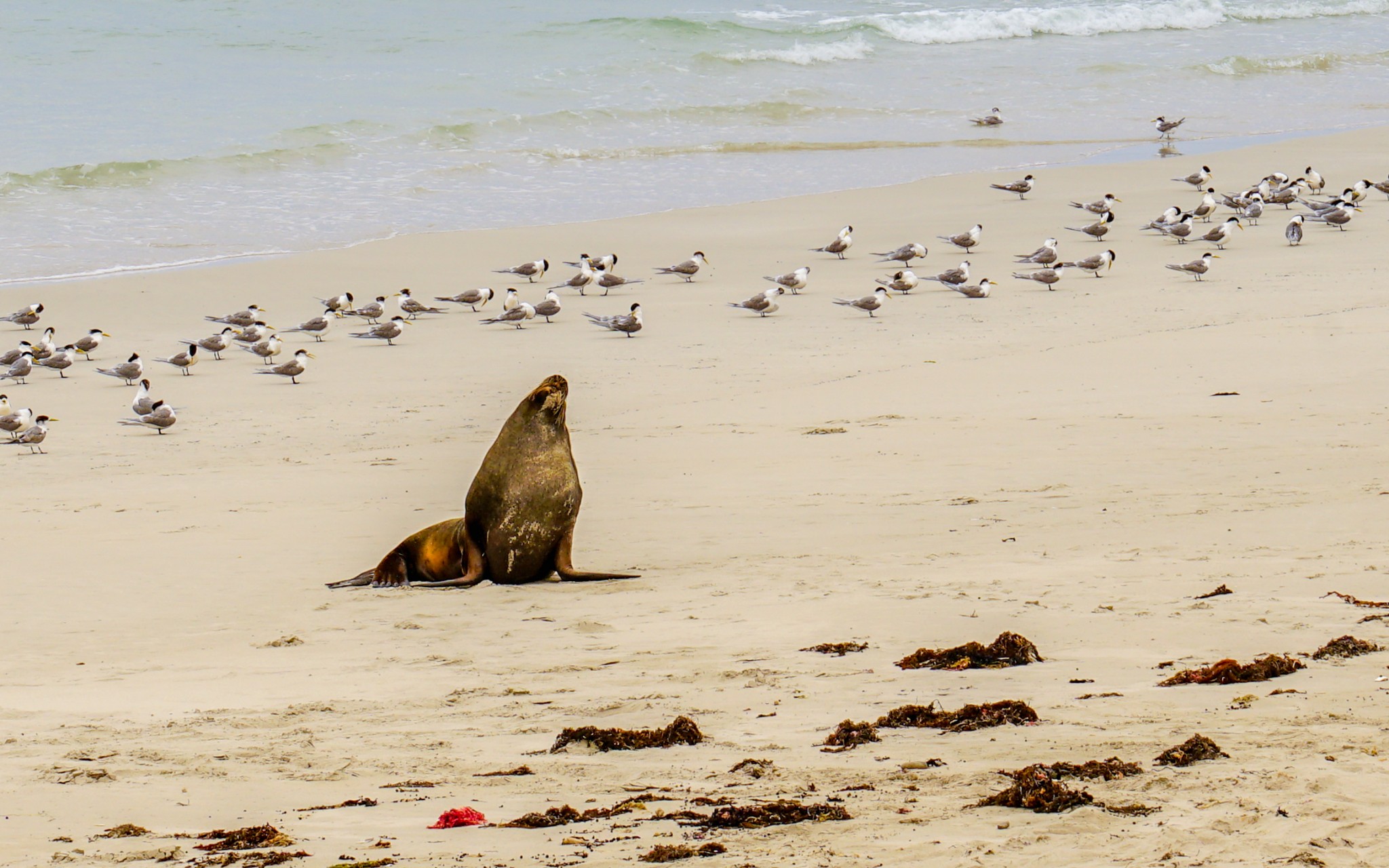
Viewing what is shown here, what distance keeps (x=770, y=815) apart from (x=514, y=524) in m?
4.20

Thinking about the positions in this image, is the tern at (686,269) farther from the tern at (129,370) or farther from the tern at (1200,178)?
the tern at (1200,178)

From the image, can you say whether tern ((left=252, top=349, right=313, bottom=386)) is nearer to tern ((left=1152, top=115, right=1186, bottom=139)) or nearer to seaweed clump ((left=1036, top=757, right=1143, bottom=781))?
seaweed clump ((left=1036, top=757, right=1143, bottom=781))

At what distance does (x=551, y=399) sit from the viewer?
851 centimetres

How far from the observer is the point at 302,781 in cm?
500

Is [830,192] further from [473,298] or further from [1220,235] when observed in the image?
[473,298]

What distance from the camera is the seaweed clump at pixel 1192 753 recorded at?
451 centimetres

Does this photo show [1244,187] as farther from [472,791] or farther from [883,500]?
[472,791]

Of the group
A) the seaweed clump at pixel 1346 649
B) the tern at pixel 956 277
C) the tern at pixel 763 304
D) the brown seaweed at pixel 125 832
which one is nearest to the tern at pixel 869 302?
the tern at pixel 763 304

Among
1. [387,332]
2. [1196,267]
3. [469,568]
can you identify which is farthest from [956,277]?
[469,568]

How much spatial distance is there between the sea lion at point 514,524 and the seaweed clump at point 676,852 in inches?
162

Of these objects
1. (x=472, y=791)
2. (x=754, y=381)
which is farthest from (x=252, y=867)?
(x=754, y=381)

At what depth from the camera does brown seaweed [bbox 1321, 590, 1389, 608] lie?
251 inches

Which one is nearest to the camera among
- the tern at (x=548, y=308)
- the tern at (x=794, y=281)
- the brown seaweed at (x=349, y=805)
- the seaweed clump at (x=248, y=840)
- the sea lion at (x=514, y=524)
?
the seaweed clump at (x=248, y=840)

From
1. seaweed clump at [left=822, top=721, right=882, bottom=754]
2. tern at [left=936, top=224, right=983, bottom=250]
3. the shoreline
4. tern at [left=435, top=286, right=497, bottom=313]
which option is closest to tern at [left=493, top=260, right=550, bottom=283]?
tern at [left=435, top=286, right=497, bottom=313]
